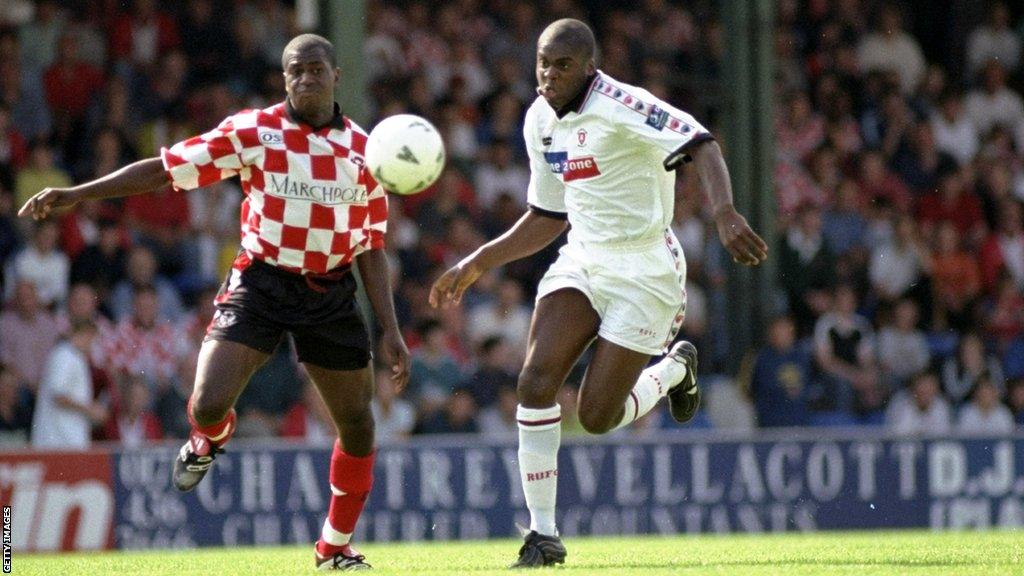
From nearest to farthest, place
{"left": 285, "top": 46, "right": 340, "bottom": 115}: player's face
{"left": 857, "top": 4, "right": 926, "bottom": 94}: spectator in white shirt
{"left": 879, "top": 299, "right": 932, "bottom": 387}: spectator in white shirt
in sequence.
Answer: {"left": 285, "top": 46, "right": 340, "bottom": 115}: player's face → {"left": 879, "top": 299, "right": 932, "bottom": 387}: spectator in white shirt → {"left": 857, "top": 4, "right": 926, "bottom": 94}: spectator in white shirt

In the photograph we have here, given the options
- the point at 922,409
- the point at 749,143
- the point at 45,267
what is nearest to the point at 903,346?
the point at 922,409

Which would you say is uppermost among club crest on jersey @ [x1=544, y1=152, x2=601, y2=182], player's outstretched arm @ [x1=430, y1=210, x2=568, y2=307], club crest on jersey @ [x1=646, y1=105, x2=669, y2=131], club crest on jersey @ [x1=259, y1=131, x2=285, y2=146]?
club crest on jersey @ [x1=646, y1=105, x2=669, y2=131]

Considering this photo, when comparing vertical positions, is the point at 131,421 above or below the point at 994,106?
below

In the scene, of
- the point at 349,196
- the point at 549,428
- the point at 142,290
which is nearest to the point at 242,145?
the point at 349,196

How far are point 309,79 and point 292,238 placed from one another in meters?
0.69

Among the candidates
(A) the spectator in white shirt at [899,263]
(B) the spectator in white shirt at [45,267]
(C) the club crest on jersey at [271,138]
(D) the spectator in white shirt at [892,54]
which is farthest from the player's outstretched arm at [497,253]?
(D) the spectator in white shirt at [892,54]

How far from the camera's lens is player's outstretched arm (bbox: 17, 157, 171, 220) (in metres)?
7.43

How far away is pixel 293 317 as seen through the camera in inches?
300

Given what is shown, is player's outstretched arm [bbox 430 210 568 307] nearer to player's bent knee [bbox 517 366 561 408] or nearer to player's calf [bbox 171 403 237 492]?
player's bent knee [bbox 517 366 561 408]

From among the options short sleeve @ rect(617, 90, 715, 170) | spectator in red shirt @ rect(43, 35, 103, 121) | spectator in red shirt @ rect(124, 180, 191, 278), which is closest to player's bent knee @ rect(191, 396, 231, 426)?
short sleeve @ rect(617, 90, 715, 170)

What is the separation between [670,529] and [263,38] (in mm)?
5998

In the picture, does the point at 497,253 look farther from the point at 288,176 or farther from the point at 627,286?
the point at 288,176

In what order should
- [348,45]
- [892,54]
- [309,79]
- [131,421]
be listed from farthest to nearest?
[892,54]
[348,45]
[131,421]
[309,79]

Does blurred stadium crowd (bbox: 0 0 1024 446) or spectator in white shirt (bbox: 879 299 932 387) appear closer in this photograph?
blurred stadium crowd (bbox: 0 0 1024 446)
